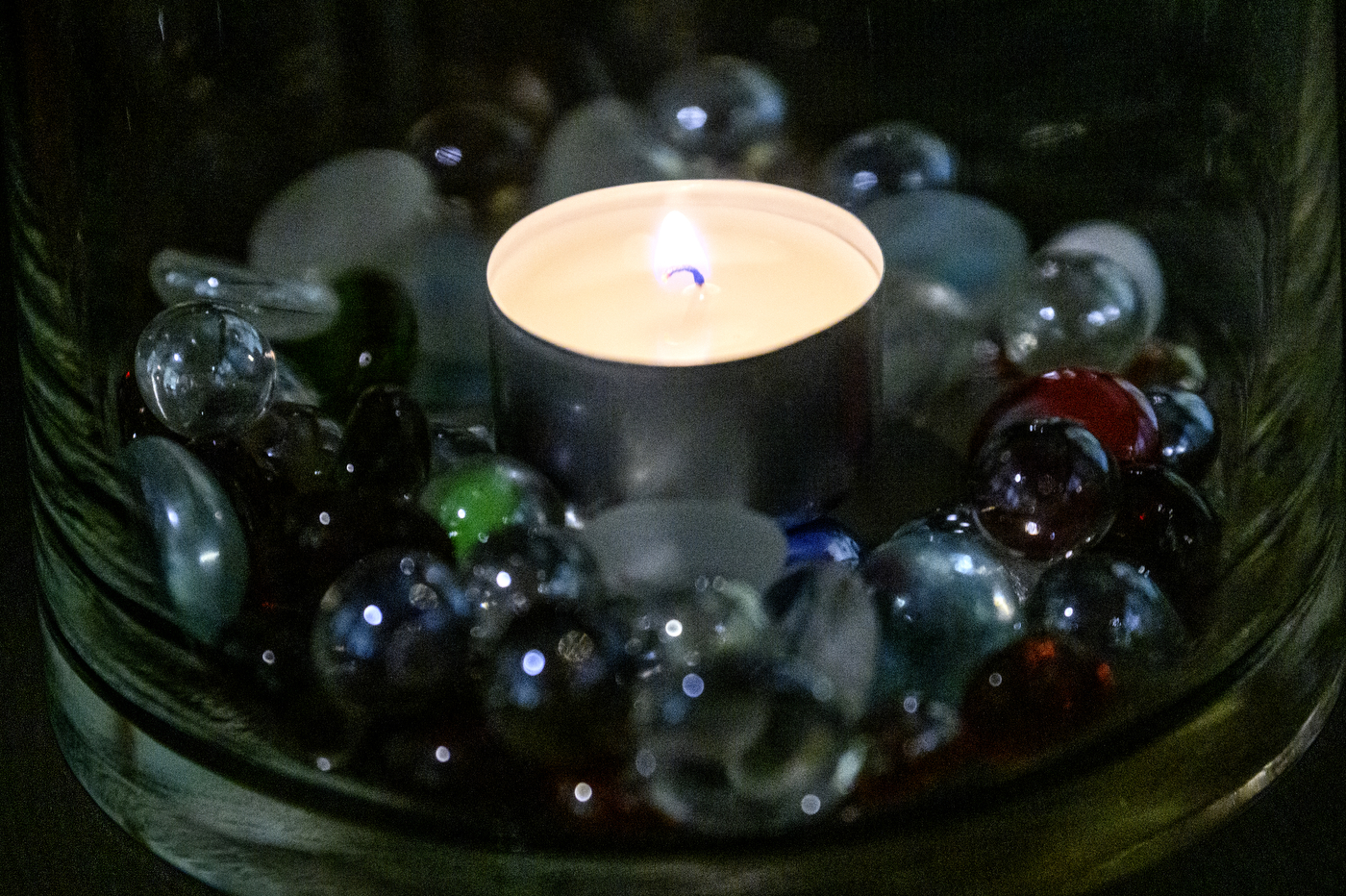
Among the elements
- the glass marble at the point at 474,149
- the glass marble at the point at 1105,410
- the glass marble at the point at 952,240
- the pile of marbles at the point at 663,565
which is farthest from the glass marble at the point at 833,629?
the glass marble at the point at 474,149

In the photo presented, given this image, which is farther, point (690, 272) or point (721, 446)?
point (690, 272)

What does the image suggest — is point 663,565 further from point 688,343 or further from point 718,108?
point 718,108

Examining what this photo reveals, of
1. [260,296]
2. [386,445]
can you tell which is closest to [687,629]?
[386,445]

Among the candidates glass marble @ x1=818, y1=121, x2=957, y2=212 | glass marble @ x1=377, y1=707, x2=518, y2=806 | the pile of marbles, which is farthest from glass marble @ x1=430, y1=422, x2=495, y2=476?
glass marble @ x1=818, y1=121, x2=957, y2=212

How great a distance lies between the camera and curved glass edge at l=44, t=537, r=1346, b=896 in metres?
0.40

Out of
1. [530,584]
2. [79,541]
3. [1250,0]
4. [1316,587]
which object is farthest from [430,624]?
[1250,0]

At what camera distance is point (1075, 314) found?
0.58 meters

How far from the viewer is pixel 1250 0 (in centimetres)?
59

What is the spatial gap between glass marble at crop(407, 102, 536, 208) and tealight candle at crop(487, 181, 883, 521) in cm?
10

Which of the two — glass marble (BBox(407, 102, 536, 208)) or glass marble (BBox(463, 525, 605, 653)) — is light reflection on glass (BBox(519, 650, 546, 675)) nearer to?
glass marble (BBox(463, 525, 605, 653))

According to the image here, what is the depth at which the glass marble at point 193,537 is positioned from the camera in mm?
464

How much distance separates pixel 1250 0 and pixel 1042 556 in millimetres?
247

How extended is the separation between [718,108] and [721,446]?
0.95ft

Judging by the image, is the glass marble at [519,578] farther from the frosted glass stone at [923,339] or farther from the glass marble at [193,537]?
the frosted glass stone at [923,339]
